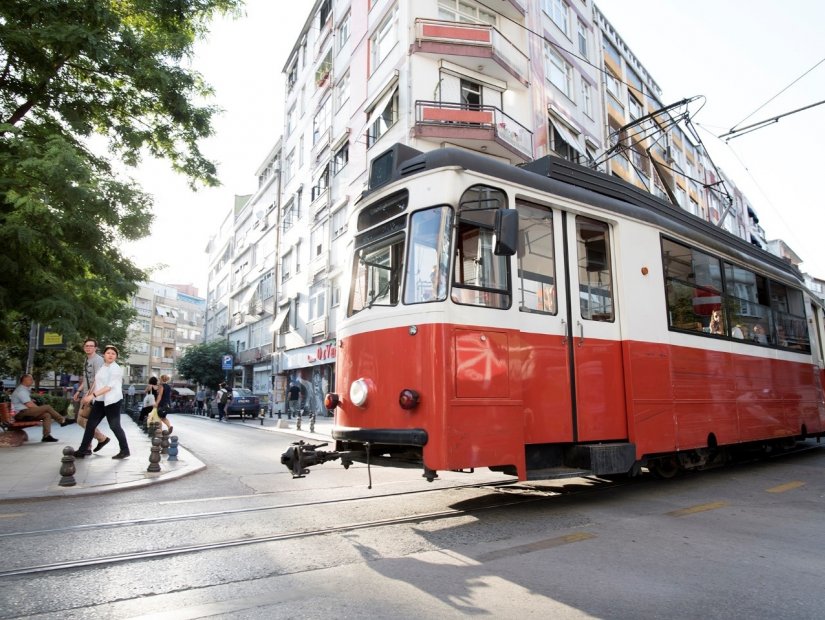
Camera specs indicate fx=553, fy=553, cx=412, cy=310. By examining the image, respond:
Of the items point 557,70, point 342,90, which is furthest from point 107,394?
point 557,70

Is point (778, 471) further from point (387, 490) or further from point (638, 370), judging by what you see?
point (387, 490)

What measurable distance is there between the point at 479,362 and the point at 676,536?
7.56 feet

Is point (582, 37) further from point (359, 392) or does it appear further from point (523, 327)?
point (359, 392)

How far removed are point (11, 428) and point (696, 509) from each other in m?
12.8

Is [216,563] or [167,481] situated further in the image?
[167,481]

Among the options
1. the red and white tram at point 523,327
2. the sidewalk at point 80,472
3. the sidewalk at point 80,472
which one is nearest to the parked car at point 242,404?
the sidewalk at point 80,472

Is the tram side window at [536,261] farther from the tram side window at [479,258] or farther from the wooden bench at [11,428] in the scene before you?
the wooden bench at [11,428]

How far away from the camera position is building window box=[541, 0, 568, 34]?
25.5 metres

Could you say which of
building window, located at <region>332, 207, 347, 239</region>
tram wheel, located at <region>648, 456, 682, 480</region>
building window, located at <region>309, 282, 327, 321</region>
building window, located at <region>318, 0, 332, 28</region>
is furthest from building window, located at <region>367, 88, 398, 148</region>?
tram wheel, located at <region>648, 456, 682, 480</region>

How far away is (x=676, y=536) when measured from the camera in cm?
491

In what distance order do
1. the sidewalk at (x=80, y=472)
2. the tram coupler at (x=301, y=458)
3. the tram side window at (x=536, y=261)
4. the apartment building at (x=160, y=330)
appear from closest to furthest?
the tram coupler at (x=301, y=458) < the tram side window at (x=536, y=261) < the sidewalk at (x=80, y=472) < the apartment building at (x=160, y=330)

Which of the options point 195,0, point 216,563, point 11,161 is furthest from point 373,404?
point 195,0

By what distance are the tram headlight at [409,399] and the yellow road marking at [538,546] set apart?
55.4 inches

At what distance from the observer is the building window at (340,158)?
27081 millimetres
